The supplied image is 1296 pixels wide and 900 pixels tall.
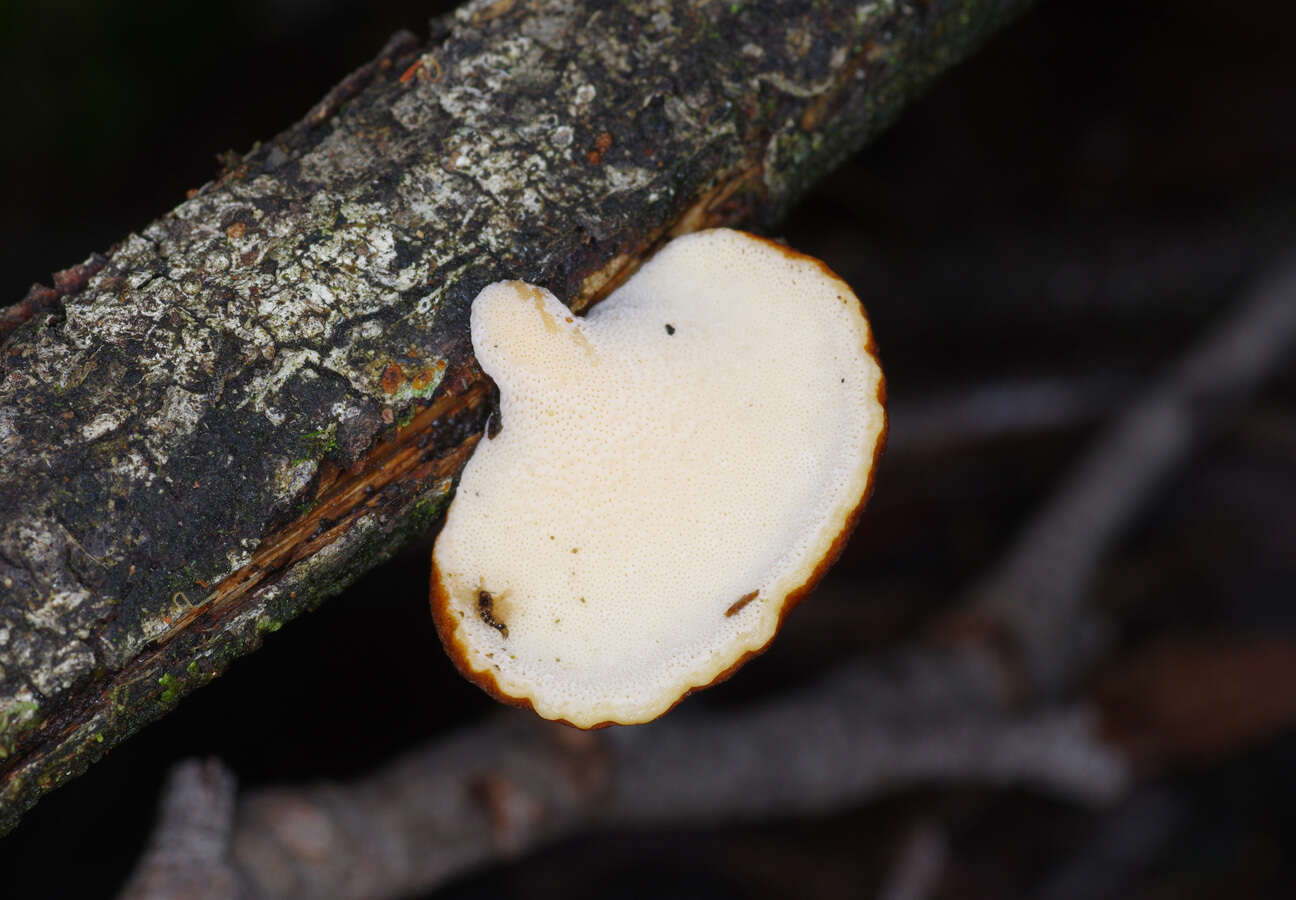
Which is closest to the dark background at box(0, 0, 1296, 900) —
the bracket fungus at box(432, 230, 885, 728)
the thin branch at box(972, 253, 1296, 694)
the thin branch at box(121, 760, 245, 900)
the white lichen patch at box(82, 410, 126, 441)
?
the thin branch at box(972, 253, 1296, 694)

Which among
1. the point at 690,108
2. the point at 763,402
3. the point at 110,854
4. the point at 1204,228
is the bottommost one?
the point at 1204,228

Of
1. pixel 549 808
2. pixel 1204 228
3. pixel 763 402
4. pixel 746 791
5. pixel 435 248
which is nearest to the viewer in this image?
pixel 435 248

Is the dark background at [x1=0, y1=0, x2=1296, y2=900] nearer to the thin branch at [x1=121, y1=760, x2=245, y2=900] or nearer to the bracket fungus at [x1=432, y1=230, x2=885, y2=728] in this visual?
the thin branch at [x1=121, y1=760, x2=245, y2=900]

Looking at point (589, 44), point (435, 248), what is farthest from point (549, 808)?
point (589, 44)

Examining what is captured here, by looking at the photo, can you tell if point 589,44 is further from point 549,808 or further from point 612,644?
point 549,808

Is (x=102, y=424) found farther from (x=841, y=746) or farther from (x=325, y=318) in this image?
(x=841, y=746)

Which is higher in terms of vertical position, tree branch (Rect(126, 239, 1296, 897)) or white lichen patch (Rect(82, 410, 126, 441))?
white lichen patch (Rect(82, 410, 126, 441))

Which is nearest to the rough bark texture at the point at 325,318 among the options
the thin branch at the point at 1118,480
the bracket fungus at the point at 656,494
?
the bracket fungus at the point at 656,494
